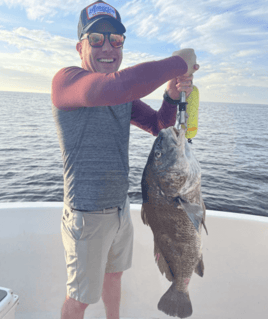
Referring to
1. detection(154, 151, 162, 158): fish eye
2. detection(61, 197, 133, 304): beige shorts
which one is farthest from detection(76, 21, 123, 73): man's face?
detection(61, 197, 133, 304): beige shorts

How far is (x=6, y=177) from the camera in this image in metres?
13.5

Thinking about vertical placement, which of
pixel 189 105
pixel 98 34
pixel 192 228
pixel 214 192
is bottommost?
pixel 214 192

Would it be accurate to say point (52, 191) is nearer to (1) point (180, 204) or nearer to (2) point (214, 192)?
(2) point (214, 192)

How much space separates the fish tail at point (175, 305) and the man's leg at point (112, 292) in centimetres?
64

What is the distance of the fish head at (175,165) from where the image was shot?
1.95m

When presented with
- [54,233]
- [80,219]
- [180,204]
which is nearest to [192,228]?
[180,204]

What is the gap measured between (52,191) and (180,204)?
10424mm

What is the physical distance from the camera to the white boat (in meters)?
3.45

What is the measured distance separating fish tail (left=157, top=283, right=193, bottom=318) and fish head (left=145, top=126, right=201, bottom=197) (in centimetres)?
90

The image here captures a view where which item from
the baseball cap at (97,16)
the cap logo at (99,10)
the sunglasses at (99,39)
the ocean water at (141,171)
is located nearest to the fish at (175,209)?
the sunglasses at (99,39)

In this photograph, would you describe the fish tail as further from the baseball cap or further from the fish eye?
the baseball cap

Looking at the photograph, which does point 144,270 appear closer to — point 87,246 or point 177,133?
point 87,246

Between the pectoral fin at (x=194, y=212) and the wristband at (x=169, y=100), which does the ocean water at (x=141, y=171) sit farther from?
the pectoral fin at (x=194, y=212)

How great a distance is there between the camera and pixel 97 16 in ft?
7.01
